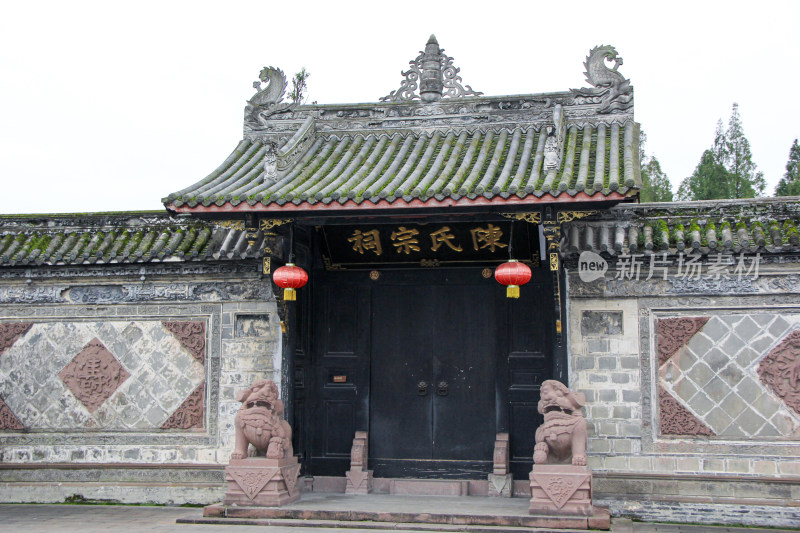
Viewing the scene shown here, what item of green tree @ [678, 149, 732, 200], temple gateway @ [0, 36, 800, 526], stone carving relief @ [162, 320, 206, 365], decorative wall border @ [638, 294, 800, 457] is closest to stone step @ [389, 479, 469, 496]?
temple gateway @ [0, 36, 800, 526]

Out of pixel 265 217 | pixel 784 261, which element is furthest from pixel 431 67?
pixel 784 261

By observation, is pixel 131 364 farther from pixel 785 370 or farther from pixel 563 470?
pixel 785 370

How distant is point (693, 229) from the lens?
397 inches

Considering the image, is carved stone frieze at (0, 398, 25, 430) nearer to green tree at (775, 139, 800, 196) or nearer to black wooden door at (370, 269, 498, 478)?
black wooden door at (370, 269, 498, 478)

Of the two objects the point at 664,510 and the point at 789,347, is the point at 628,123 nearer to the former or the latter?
the point at 789,347

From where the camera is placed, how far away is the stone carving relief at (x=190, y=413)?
10.9m

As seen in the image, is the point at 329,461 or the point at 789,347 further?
the point at 329,461

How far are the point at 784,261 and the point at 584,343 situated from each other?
2.35m

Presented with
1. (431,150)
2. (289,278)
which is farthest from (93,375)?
(431,150)

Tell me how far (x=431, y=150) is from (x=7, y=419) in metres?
6.38

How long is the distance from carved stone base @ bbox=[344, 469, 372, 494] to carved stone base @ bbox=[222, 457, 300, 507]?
1.32 meters

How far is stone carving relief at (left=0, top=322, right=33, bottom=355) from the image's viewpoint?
1138 centimetres

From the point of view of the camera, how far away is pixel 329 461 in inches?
436

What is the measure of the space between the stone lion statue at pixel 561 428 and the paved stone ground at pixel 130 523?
845 mm
